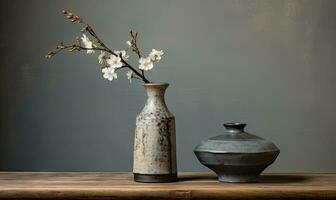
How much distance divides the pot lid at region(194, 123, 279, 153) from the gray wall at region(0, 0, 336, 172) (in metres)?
0.57

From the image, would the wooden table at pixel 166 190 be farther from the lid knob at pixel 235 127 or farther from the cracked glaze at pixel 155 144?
the lid knob at pixel 235 127

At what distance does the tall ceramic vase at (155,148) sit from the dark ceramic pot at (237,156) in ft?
0.31

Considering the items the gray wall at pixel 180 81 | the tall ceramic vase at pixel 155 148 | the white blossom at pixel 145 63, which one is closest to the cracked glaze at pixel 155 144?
the tall ceramic vase at pixel 155 148

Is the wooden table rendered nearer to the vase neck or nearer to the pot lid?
the pot lid

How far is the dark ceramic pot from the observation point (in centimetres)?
161

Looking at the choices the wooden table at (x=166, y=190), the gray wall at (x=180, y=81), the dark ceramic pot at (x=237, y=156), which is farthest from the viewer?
the gray wall at (x=180, y=81)

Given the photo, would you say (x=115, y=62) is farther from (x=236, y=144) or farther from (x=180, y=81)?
(x=180, y=81)

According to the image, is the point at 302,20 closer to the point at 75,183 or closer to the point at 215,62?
the point at 215,62

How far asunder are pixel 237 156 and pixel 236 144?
4 centimetres

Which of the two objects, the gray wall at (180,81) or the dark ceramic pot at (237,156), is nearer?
the dark ceramic pot at (237,156)

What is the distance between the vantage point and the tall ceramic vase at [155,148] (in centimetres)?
167

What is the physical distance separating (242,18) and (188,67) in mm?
297

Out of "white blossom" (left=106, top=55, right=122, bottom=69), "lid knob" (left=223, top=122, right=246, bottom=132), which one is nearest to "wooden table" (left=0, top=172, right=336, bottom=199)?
"lid knob" (left=223, top=122, right=246, bottom=132)

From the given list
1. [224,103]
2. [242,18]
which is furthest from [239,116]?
[242,18]
